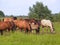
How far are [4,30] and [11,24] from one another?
3.55 ft

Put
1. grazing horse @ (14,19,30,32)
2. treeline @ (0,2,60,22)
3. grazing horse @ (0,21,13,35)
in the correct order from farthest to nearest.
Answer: treeline @ (0,2,60,22) → grazing horse @ (14,19,30,32) → grazing horse @ (0,21,13,35)

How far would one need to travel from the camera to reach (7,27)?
69.7 ft

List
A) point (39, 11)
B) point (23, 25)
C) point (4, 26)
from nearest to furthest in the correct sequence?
1. point (4, 26)
2. point (23, 25)
3. point (39, 11)

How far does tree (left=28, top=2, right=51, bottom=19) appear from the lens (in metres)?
66.1

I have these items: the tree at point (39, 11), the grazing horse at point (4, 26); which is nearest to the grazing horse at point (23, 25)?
the grazing horse at point (4, 26)

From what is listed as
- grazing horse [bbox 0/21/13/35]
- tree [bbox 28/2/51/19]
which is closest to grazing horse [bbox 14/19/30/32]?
grazing horse [bbox 0/21/13/35]

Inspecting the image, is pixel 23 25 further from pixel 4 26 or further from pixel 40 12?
pixel 40 12

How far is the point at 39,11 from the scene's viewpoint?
67.1m

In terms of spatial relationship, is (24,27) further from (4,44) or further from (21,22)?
(4,44)

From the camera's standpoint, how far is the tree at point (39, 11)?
217 feet

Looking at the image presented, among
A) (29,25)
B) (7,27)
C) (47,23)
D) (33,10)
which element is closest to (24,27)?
(29,25)

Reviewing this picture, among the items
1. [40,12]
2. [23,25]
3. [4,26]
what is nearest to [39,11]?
[40,12]

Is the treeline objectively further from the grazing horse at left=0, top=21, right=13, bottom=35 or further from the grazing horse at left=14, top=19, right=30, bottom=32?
the grazing horse at left=0, top=21, right=13, bottom=35

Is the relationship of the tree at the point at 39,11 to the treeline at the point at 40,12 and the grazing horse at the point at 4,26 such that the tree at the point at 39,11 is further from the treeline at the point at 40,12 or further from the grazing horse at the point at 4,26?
the grazing horse at the point at 4,26
